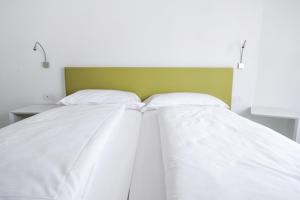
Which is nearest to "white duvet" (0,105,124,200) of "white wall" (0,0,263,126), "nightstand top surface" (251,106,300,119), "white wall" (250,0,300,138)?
"white wall" (0,0,263,126)

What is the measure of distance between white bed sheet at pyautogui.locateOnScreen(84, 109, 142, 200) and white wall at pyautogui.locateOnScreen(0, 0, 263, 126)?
4.01 feet

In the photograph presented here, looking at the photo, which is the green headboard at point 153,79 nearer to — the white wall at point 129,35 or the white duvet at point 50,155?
the white wall at point 129,35

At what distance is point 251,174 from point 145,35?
187 cm

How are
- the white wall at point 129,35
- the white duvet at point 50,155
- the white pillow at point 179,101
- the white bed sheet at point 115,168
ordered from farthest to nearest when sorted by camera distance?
the white wall at point 129,35
the white pillow at point 179,101
the white bed sheet at point 115,168
the white duvet at point 50,155

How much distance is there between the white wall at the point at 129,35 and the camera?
6.92ft

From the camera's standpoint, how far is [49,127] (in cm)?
112

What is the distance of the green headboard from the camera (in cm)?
216

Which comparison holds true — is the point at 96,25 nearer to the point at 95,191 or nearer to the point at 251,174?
the point at 95,191

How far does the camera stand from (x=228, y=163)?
772 millimetres

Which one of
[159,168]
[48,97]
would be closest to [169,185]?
[159,168]

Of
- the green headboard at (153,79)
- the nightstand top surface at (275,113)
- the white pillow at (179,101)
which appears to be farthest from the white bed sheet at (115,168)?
the nightstand top surface at (275,113)

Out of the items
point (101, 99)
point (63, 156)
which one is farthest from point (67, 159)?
point (101, 99)

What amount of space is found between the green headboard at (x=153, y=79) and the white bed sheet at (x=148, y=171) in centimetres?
99

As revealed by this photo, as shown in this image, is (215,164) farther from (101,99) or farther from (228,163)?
(101,99)
